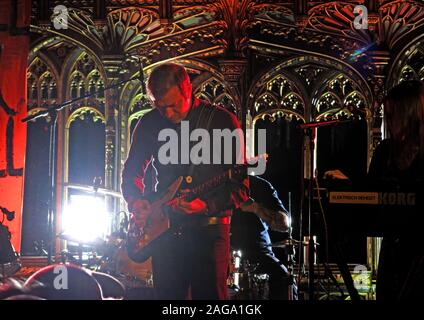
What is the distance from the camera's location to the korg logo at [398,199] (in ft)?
14.5

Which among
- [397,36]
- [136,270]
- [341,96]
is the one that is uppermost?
[397,36]

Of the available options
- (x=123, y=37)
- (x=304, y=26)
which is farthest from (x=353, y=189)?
(x=123, y=37)

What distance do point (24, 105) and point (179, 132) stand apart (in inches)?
73.5

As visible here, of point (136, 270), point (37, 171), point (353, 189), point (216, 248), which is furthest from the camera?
point (37, 171)

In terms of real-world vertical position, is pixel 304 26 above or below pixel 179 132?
above

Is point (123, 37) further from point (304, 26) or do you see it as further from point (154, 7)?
point (304, 26)

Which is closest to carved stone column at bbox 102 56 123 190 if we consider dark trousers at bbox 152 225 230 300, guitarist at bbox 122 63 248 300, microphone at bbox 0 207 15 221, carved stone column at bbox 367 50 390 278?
microphone at bbox 0 207 15 221

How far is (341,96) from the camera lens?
7621 mm

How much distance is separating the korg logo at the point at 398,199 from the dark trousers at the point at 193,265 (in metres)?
1.91

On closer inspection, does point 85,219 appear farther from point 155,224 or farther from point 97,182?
point 155,224

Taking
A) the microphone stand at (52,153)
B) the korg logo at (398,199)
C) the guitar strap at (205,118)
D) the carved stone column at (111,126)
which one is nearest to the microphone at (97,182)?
the carved stone column at (111,126)

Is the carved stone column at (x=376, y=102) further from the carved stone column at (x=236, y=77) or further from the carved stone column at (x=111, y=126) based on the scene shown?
the carved stone column at (x=111, y=126)

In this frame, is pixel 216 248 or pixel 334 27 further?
pixel 334 27

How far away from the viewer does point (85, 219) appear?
23.1 feet
